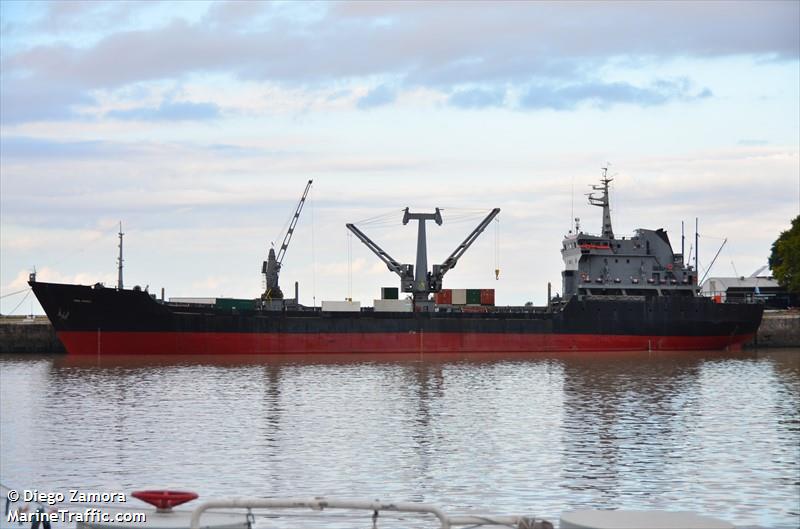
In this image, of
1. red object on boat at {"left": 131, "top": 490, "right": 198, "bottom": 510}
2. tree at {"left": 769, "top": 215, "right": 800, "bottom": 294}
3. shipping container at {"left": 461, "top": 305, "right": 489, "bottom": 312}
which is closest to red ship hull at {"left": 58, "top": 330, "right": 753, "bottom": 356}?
shipping container at {"left": 461, "top": 305, "right": 489, "bottom": 312}

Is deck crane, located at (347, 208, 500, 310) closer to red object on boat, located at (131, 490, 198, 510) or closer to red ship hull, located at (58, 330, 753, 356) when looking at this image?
red ship hull, located at (58, 330, 753, 356)

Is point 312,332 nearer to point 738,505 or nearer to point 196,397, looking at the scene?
point 196,397

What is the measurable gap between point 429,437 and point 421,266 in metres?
49.1

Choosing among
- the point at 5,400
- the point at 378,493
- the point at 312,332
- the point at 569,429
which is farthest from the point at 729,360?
the point at 378,493

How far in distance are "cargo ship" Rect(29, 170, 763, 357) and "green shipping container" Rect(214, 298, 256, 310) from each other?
9 cm

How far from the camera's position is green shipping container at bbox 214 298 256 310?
70.9 m

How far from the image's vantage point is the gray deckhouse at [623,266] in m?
75.9

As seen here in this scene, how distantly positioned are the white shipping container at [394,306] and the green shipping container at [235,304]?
8.87 meters

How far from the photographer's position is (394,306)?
74812 mm

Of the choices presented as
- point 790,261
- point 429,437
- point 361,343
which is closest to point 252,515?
point 429,437

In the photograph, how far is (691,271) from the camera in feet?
258

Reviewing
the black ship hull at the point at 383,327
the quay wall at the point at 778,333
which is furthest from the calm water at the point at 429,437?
the quay wall at the point at 778,333

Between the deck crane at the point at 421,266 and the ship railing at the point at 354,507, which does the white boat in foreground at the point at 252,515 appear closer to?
the ship railing at the point at 354,507

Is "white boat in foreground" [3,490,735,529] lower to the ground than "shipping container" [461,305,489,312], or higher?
lower
